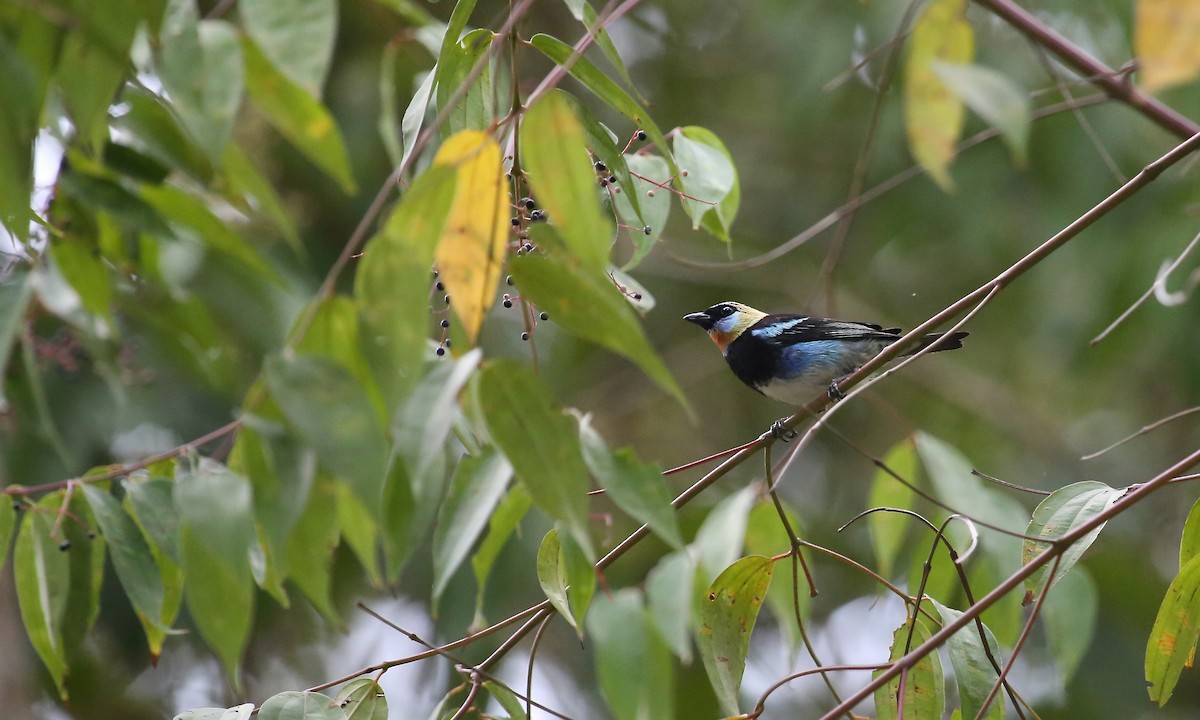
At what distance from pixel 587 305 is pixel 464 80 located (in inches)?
38.1

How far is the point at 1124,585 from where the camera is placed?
7105 mm

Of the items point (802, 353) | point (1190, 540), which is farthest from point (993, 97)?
point (802, 353)

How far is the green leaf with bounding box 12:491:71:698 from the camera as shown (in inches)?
93.1

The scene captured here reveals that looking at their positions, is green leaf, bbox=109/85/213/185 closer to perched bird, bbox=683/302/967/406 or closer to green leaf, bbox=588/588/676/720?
green leaf, bbox=588/588/676/720

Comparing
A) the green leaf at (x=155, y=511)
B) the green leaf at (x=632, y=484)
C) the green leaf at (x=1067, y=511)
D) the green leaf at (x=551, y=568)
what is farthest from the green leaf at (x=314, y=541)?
the green leaf at (x=1067, y=511)

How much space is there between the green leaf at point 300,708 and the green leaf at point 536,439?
101 cm

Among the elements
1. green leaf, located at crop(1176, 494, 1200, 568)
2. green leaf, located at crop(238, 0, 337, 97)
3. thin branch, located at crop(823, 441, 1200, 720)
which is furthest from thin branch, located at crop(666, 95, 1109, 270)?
green leaf, located at crop(238, 0, 337, 97)

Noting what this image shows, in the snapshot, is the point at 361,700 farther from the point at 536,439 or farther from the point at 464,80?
the point at 464,80

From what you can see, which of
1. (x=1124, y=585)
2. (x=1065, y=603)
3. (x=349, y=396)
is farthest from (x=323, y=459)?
(x=1124, y=585)

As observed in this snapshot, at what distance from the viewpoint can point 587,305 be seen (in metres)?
1.73

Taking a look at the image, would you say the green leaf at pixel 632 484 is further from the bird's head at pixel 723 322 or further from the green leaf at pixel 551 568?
the bird's head at pixel 723 322

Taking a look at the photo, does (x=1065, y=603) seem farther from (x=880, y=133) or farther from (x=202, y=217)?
(x=880, y=133)

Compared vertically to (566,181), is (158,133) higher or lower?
higher

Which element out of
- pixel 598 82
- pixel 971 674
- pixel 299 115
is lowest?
pixel 971 674
